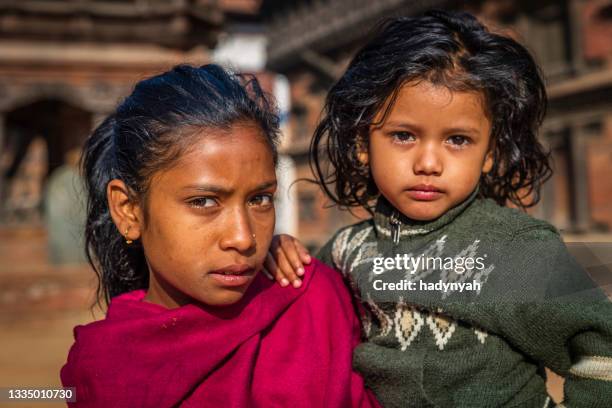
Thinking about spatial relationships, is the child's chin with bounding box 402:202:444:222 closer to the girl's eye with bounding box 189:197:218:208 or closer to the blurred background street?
the blurred background street

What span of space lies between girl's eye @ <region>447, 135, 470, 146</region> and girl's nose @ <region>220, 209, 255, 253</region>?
0.61 m

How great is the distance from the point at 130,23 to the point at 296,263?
7649mm

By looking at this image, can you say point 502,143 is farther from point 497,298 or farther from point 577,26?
point 577,26

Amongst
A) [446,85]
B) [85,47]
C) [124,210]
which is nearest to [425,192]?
[446,85]

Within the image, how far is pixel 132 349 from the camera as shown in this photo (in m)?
1.35

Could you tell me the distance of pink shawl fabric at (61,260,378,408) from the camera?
1312 millimetres

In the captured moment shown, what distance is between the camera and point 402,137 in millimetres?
1522

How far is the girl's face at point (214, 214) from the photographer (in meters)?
1.27

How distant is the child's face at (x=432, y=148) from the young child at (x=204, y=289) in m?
0.35

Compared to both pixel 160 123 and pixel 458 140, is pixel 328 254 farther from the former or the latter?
pixel 160 123

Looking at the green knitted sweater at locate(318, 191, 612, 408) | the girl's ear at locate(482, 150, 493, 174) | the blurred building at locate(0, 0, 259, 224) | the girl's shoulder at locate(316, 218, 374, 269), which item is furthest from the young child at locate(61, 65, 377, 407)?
the blurred building at locate(0, 0, 259, 224)

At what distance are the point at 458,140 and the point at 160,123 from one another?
0.80m

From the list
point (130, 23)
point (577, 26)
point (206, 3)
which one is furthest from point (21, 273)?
point (577, 26)

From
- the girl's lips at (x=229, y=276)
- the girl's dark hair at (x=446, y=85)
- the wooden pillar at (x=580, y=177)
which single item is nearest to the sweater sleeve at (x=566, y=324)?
the girl's dark hair at (x=446, y=85)
